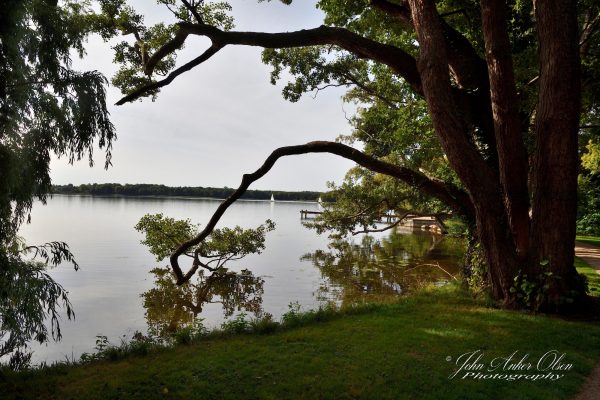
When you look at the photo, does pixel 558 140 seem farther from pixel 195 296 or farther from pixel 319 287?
pixel 195 296

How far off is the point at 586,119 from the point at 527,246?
1099cm

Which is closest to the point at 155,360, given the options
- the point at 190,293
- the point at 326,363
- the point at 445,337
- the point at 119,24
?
the point at 326,363

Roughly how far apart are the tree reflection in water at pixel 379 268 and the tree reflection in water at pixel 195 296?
2.78 metres

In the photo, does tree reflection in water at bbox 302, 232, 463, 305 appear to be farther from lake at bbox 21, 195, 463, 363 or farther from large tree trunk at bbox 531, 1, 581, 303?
large tree trunk at bbox 531, 1, 581, 303

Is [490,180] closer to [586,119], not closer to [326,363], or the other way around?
[326,363]

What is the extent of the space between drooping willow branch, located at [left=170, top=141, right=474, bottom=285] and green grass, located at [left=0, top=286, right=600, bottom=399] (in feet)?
9.44

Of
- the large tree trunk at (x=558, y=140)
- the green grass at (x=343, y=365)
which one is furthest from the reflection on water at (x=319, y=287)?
the large tree trunk at (x=558, y=140)

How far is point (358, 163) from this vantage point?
9.27 metres

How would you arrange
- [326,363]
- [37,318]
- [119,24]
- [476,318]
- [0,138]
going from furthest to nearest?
[119,24] → [476,318] → [326,363] → [37,318] → [0,138]

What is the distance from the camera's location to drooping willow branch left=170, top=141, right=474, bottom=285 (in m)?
8.98

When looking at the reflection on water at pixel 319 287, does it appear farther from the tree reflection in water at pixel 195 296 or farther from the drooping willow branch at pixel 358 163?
the drooping willow branch at pixel 358 163

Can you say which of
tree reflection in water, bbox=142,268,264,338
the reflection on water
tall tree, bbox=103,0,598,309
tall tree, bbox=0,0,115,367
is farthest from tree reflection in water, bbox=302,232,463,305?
tall tree, bbox=0,0,115,367

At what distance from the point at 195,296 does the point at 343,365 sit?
1151 centimetres

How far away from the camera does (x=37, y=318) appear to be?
4559 millimetres
